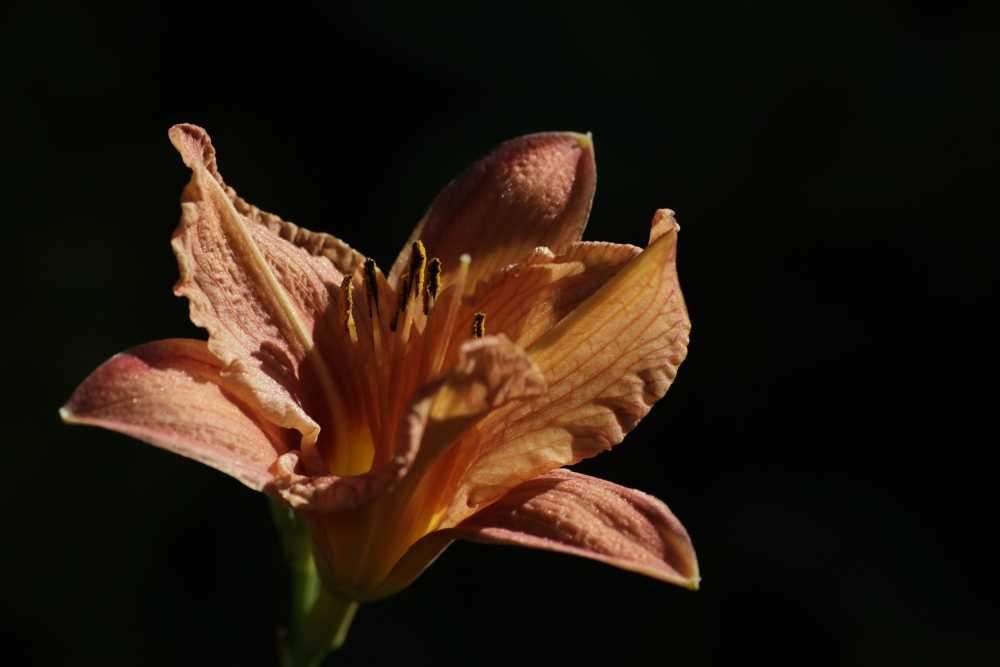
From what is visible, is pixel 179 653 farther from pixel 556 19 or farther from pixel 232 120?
pixel 556 19

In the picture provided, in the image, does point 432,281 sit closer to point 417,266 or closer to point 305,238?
point 417,266

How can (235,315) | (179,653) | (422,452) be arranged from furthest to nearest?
(179,653) → (235,315) → (422,452)

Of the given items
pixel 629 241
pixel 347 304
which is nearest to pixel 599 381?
pixel 347 304

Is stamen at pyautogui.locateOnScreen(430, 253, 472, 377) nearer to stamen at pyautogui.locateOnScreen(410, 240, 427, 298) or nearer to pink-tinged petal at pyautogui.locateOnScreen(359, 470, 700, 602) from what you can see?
stamen at pyautogui.locateOnScreen(410, 240, 427, 298)

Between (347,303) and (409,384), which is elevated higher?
(347,303)

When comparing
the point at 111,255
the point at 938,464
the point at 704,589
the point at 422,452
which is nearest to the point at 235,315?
the point at 422,452

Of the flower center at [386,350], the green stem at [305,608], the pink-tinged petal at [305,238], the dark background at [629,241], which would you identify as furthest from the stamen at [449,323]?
the dark background at [629,241]
